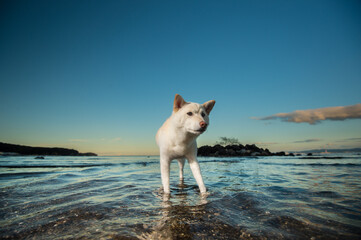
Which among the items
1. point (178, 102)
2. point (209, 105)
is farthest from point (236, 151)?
point (178, 102)

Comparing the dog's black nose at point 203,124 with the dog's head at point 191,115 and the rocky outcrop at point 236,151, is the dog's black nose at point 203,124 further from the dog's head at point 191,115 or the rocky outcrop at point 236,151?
the rocky outcrop at point 236,151

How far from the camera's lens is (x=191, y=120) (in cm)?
351

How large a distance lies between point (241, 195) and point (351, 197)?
8.21ft

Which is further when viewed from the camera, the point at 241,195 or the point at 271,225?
the point at 241,195

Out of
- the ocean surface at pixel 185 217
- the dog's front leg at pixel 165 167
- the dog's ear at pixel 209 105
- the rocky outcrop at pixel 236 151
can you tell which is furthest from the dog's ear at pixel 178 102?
the rocky outcrop at pixel 236 151

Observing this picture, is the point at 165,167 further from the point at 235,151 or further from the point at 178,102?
the point at 235,151

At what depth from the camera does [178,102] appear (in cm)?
395

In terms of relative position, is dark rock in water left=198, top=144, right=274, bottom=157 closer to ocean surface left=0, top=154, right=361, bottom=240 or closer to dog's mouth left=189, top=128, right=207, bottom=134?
ocean surface left=0, top=154, right=361, bottom=240

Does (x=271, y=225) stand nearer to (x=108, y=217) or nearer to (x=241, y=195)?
(x=241, y=195)

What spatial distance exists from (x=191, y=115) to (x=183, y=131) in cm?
40

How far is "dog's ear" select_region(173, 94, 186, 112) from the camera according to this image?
152 inches

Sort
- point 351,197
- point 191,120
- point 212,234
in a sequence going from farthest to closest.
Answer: point 351,197 < point 191,120 < point 212,234

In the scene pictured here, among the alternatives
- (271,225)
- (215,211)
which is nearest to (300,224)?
(271,225)

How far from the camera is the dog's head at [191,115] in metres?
3.42
